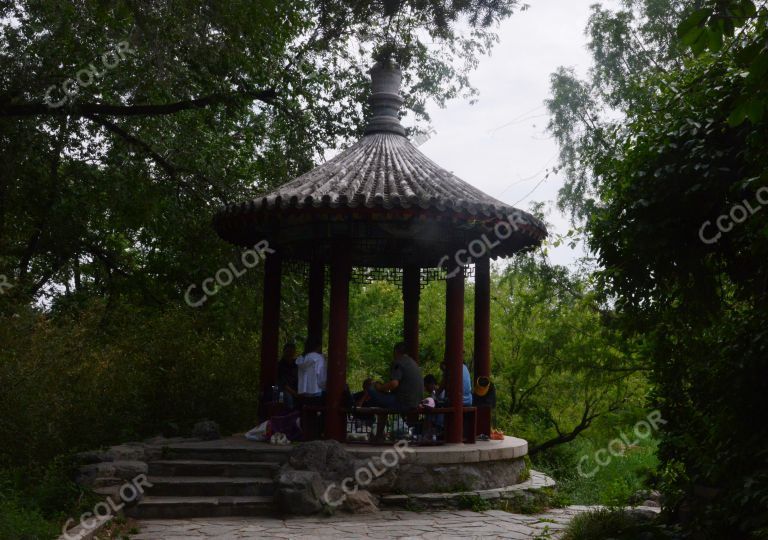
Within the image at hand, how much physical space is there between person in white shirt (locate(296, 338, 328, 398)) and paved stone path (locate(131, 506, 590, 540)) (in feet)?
7.63

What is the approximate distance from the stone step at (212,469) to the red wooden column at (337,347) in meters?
1.03

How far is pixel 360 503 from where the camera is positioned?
27.4ft

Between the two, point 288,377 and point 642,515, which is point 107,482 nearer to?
point 288,377

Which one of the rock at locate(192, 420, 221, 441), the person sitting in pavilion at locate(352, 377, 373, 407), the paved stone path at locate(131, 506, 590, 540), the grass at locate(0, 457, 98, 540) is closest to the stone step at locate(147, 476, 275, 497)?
the paved stone path at locate(131, 506, 590, 540)

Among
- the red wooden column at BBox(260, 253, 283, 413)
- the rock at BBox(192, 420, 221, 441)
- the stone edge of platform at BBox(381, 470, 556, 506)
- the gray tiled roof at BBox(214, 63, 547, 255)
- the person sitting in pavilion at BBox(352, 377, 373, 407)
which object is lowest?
the stone edge of platform at BBox(381, 470, 556, 506)

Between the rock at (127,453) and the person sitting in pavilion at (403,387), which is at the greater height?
the person sitting in pavilion at (403,387)

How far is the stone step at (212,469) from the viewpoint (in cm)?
892

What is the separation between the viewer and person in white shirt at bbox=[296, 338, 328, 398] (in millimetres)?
10281

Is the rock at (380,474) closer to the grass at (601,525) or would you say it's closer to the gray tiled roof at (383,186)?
the grass at (601,525)

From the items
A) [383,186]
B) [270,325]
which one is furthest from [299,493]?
[383,186]

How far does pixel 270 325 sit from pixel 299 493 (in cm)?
372

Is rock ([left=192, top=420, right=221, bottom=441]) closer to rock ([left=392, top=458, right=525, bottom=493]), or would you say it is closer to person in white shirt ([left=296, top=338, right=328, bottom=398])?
person in white shirt ([left=296, top=338, right=328, bottom=398])

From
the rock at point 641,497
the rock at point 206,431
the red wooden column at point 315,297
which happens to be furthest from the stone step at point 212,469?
the rock at point 641,497

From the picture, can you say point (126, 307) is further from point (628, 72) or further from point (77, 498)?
point (628, 72)
